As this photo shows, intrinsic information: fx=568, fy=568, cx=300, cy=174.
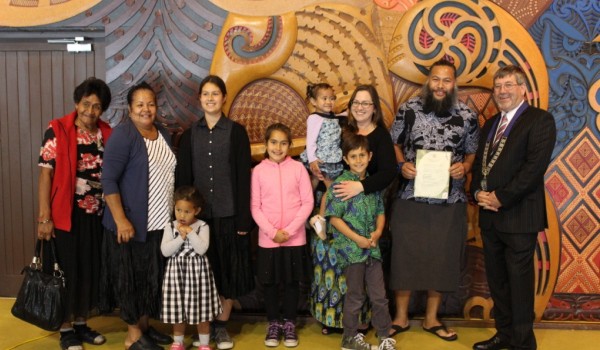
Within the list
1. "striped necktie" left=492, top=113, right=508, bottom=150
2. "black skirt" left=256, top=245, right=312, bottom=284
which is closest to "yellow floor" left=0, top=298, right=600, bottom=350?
"black skirt" left=256, top=245, right=312, bottom=284

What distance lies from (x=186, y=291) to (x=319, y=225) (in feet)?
2.98

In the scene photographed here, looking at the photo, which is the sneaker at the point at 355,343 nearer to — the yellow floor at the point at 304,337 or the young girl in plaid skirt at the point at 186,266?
the yellow floor at the point at 304,337

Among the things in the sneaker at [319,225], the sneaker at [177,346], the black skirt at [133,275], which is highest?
the sneaker at [319,225]

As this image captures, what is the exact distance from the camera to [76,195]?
3518mm

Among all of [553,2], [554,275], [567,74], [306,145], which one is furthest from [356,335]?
[553,2]

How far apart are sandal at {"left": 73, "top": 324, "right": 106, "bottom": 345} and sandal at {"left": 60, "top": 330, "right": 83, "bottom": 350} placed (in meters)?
0.07

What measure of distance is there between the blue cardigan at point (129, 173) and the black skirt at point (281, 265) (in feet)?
2.52

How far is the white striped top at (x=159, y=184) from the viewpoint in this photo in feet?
11.0

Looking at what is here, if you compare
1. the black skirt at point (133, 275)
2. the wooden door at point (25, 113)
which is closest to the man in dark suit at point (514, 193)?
the black skirt at point (133, 275)

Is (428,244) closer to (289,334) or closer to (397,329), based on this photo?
(397,329)

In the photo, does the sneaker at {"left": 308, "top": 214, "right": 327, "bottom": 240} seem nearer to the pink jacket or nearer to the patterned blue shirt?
the pink jacket

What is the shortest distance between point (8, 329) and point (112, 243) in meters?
1.24

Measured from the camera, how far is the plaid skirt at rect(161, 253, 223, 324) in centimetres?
332

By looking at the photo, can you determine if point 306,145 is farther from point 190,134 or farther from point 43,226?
point 43,226
